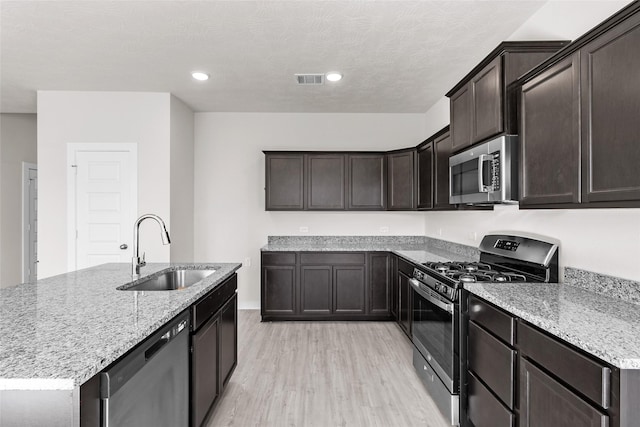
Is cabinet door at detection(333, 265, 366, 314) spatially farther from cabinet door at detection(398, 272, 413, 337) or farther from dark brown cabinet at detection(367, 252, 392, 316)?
cabinet door at detection(398, 272, 413, 337)

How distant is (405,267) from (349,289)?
3.03 feet

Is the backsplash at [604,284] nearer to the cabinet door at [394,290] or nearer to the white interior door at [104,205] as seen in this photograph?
the cabinet door at [394,290]

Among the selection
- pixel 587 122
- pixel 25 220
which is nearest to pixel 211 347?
pixel 587 122

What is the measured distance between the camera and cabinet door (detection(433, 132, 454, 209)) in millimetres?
3359

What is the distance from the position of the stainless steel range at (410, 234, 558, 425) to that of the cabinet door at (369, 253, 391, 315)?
1.30 m

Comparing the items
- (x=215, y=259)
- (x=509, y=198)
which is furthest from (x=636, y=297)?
(x=215, y=259)

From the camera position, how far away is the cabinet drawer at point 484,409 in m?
1.67

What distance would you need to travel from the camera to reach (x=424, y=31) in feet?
8.72

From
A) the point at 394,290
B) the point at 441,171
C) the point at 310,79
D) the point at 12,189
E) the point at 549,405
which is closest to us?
the point at 549,405

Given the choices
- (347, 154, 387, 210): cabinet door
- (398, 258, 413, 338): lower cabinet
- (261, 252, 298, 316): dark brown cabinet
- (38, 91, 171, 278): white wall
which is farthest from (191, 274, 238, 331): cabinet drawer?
(347, 154, 387, 210): cabinet door

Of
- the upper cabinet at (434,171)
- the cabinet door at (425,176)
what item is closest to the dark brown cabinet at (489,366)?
the upper cabinet at (434,171)

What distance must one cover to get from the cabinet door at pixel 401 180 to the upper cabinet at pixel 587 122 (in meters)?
2.40

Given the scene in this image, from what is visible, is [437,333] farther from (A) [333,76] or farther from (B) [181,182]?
(B) [181,182]

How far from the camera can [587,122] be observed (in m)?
1.51
